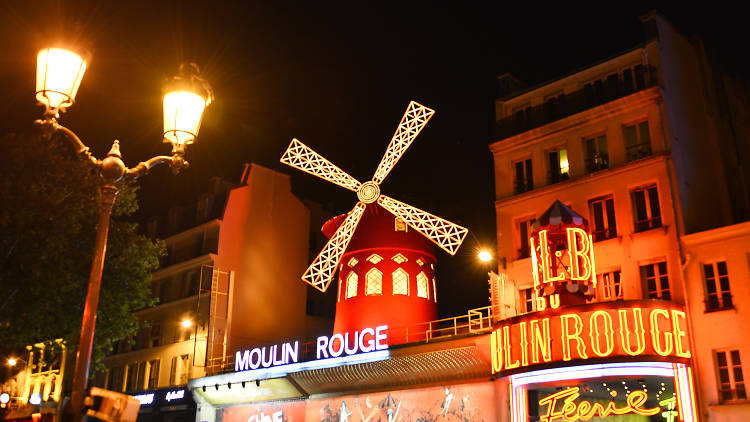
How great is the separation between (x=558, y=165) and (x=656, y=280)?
4.17m

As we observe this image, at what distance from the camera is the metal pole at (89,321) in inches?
222

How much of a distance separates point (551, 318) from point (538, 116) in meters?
6.23

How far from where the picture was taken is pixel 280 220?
30.6 metres

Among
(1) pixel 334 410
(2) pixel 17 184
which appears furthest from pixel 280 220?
A: (2) pixel 17 184

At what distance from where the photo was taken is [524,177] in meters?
19.3

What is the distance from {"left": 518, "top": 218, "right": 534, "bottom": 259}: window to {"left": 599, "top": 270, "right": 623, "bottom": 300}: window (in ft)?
7.39

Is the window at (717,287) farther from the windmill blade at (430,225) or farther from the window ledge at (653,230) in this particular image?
the windmill blade at (430,225)

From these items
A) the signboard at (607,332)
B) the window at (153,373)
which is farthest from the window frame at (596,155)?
the window at (153,373)

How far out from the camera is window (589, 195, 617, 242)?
55.7 feet

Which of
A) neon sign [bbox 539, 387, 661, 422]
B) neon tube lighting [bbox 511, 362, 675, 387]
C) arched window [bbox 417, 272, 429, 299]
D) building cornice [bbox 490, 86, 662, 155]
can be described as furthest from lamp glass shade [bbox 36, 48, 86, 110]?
arched window [bbox 417, 272, 429, 299]

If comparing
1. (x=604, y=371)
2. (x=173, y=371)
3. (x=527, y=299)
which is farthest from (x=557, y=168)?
(x=173, y=371)

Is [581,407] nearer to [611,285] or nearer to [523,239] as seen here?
[611,285]

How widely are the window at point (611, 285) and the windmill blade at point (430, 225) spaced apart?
5.32m

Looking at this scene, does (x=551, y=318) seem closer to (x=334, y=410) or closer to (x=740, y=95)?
(x=334, y=410)
